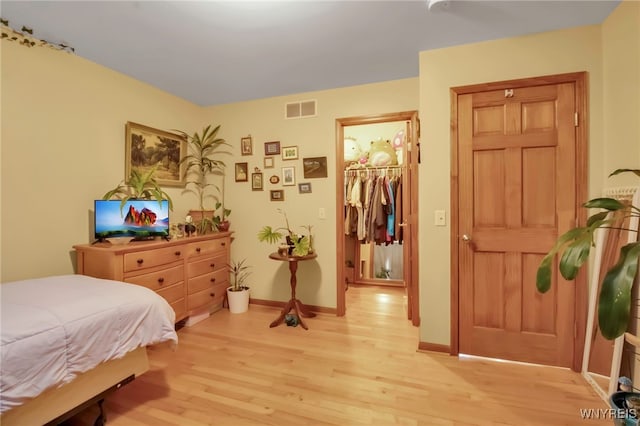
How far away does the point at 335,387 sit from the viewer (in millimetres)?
1768

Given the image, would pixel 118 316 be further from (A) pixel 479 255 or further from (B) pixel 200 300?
(A) pixel 479 255

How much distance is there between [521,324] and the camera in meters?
2.03

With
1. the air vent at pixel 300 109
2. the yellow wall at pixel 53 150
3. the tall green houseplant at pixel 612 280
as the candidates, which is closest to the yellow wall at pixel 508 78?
the tall green houseplant at pixel 612 280

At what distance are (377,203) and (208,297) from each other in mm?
2355

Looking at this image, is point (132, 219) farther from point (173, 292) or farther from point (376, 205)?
point (376, 205)

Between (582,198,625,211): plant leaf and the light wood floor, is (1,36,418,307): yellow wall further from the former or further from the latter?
(582,198,625,211): plant leaf

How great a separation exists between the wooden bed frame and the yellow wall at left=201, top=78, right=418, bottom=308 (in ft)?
5.58

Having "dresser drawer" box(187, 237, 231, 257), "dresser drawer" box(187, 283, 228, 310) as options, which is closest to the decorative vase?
"dresser drawer" box(187, 283, 228, 310)

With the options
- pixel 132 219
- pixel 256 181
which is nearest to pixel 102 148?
pixel 132 219

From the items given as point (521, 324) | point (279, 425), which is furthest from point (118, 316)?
point (521, 324)

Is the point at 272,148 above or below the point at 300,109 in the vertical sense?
below

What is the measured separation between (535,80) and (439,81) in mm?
629

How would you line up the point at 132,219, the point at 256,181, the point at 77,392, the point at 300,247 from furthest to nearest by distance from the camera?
the point at 256,181, the point at 300,247, the point at 132,219, the point at 77,392

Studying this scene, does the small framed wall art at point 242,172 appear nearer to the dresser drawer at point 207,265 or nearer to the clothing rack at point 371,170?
the dresser drawer at point 207,265
